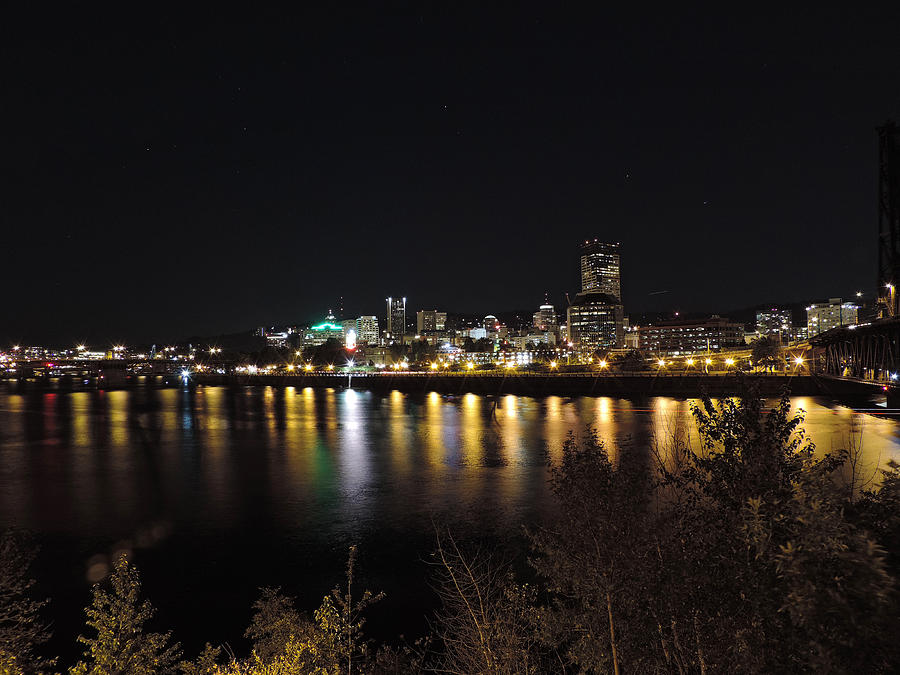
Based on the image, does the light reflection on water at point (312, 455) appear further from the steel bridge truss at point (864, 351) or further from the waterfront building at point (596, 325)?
the waterfront building at point (596, 325)

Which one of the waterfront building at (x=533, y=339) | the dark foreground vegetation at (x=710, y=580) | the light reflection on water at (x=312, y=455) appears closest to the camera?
the dark foreground vegetation at (x=710, y=580)

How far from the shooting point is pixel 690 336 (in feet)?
502

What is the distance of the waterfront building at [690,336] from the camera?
149m

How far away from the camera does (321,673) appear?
223 inches

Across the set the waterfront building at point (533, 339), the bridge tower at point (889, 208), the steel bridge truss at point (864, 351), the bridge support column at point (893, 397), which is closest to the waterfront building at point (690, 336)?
the waterfront building at point (533, 339)

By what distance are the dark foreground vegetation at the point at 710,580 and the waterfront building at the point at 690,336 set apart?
494 ft

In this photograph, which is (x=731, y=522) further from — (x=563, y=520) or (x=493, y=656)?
(x=493, y=656)

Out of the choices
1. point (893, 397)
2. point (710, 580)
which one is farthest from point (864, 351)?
point (710, 580)

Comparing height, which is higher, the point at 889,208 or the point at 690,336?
the point at 889,208

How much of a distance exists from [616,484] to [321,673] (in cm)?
356

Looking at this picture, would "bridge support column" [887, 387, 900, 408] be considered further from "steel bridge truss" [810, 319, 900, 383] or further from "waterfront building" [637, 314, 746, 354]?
"waterfront building" [637, 314, 746, 354]

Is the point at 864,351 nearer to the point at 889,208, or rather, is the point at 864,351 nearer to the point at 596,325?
the point at 889,208

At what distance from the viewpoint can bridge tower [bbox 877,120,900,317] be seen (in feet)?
125

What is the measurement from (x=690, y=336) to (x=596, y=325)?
26.4 metres
